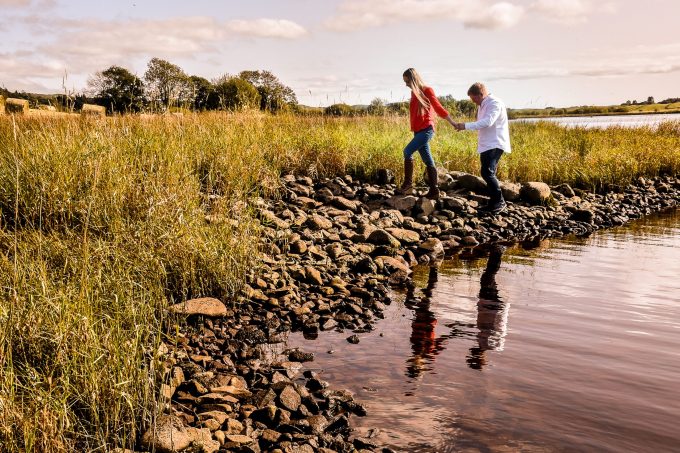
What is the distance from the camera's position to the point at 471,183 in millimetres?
13109

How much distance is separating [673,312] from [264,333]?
4.99 m

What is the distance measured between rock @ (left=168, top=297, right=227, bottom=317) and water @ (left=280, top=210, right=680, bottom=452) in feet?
2.80

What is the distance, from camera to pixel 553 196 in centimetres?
1406

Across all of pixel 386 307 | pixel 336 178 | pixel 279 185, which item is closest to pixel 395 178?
pixel 336 178

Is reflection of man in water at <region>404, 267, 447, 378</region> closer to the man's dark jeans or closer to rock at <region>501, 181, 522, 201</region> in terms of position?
the man's dark jeans

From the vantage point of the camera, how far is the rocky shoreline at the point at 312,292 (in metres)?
3.90

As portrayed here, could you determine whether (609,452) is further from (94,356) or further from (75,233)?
(75,233)

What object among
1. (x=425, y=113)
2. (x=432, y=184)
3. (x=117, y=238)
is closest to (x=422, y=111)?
(x=425, y=113)

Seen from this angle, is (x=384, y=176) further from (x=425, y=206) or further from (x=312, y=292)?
(x=312, y=292)

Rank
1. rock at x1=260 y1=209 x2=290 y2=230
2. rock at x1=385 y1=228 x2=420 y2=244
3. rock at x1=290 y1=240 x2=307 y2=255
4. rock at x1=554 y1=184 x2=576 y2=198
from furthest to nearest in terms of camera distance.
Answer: rock at x1=554 y1=184 x2=576 y2=198 < rock at x1=385 y1=228 x2=420 y2=244 < rock at x1=260 y1=209 x2=290 y2=230 < rock at x1=290 y1=240 x2=307 y2=255

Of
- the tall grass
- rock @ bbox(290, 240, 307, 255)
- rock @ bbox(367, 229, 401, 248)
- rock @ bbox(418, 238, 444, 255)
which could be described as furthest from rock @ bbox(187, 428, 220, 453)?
rock @ bbox(418, 238, 444, 255)

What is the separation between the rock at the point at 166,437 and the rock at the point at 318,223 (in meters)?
5.88

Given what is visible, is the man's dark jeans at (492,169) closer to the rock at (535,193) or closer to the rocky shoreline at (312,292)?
the rocky shoreline at (312,292)

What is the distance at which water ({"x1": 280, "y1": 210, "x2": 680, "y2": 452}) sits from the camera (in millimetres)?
4055
